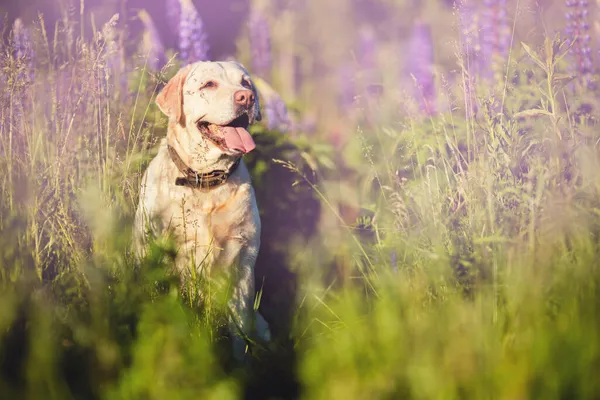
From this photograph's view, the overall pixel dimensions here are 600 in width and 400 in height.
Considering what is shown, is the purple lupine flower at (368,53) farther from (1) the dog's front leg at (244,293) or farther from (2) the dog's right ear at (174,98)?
(1) the dog's front leg at (244,293)

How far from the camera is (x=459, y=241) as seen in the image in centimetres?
264

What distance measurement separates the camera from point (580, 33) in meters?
3.95

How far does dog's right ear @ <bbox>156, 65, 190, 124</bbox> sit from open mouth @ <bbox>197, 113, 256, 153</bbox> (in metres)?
0.11

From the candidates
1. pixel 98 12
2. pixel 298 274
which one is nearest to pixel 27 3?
pixel 98 12

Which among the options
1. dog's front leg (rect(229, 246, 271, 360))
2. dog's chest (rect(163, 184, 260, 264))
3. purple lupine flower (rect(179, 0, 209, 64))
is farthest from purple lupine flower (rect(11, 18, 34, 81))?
dog's front leg (rect(229, 246, 271, 360))

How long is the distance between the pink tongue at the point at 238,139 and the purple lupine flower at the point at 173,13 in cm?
235

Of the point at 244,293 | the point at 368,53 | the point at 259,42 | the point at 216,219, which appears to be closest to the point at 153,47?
the point at 216,219

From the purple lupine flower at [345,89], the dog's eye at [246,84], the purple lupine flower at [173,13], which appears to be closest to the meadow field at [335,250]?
the dog's eye at [246,84]

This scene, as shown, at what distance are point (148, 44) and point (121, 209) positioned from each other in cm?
135

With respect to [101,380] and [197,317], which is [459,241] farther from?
[101,380]

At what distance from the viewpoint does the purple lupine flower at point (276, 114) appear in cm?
422

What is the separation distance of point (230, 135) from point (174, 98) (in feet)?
1.03

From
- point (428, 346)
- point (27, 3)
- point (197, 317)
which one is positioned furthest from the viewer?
point (27, 3)

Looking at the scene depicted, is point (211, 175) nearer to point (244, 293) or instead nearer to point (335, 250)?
point (244, 293)
